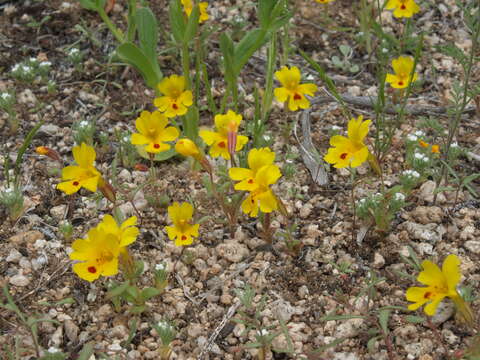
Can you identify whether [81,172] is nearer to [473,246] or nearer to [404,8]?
[473,246]

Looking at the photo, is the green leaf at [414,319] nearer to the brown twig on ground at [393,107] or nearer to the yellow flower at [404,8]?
the brown twig on ground at [393,107]

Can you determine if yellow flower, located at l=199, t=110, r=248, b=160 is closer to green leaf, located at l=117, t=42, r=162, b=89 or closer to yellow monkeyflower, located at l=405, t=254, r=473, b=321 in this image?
green leaf, located at l=117, t=42, r=162, b=89

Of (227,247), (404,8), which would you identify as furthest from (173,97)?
(404,8)

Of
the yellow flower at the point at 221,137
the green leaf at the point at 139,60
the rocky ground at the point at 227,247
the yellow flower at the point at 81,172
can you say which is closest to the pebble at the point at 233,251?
the rocky ground at the point at 227,247

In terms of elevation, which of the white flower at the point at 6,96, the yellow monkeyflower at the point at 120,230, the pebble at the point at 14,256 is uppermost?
the white flower at the point at 6,96

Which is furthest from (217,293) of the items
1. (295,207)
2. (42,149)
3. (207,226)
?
(42,149)

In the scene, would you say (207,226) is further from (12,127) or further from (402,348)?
(12,127)
